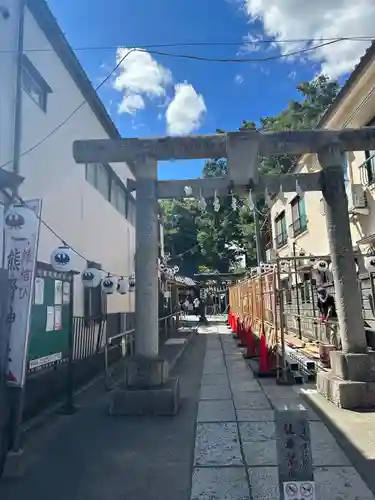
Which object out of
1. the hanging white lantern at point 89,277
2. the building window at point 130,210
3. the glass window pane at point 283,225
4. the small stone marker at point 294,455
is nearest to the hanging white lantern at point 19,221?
the small stone marker at point 294,455

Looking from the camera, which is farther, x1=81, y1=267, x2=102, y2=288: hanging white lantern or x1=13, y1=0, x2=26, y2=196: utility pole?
x1=81, y1=267, x2=102, y2=288: hanging white lantern

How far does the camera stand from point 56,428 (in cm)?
611

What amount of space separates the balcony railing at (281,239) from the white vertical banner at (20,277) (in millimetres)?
19433

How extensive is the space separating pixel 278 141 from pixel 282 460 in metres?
5.73

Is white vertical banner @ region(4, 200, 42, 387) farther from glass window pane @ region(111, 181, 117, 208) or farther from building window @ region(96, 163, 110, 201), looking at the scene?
glass window pane @ region(111, 181, 117, 208)

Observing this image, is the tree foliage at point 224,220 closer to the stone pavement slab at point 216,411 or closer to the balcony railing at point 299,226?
the balcony railing at point 299,226

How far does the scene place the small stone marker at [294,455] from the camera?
2.72 metres

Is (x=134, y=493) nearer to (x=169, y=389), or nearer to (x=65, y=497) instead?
(x=65, y=497)

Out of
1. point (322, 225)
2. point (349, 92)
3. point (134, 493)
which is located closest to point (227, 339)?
point (322, 225)

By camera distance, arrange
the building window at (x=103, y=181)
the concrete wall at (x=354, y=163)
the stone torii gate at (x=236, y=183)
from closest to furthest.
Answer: the stone torii gate at (x=236, y=183) → the concrete wall at (x=354, y=163) → the building window at (x=103, y=181)

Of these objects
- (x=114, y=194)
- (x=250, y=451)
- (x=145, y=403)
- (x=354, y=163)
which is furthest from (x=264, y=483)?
(x=354, y=163)

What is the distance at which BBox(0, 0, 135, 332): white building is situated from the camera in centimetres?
684

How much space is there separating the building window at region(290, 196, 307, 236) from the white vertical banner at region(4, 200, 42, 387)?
53.0 ft

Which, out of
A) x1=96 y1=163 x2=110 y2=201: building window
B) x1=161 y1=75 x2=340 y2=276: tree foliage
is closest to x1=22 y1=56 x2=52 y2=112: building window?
x1=96 y1=163 x2=110 y2=201: building window
